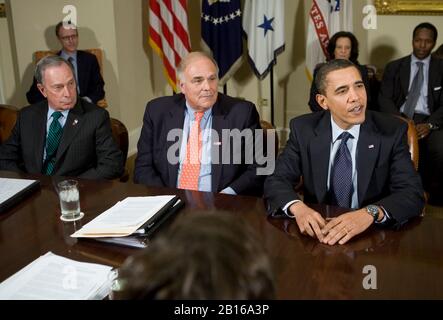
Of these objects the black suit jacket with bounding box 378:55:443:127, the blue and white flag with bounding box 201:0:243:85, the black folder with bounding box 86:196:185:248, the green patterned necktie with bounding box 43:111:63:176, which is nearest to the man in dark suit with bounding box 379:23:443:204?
the black suit jacket with bounding box 378:55:443:127

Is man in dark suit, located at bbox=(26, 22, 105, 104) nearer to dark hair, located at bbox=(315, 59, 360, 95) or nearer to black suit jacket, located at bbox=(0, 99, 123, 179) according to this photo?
black suit jacket, located at bbox=(0, 99, 123, 179)

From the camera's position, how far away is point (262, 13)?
15.4ft

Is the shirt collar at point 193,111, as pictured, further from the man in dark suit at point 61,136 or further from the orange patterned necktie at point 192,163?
the man in dark suit at point 61,136

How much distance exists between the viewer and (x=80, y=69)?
4.36 metres

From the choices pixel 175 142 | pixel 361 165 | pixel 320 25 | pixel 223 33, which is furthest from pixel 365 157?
pixel 223 33

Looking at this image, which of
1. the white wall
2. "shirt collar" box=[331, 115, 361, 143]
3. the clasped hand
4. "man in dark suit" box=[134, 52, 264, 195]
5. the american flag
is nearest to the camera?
the clasped hand

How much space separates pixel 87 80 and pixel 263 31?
67.7 inches

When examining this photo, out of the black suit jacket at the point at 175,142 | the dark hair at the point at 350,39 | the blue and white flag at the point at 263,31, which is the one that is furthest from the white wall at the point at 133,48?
the black suit jacket at the point at 175,142

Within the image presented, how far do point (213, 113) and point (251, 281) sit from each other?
6.23 feet

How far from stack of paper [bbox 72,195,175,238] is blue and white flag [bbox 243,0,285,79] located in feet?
10.8

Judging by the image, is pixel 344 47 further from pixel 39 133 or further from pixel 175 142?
pixel 39 133

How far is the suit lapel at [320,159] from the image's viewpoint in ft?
6.48

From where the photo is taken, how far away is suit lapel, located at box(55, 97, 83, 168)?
7.95 feet

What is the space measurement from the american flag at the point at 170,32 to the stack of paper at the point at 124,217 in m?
3.22
